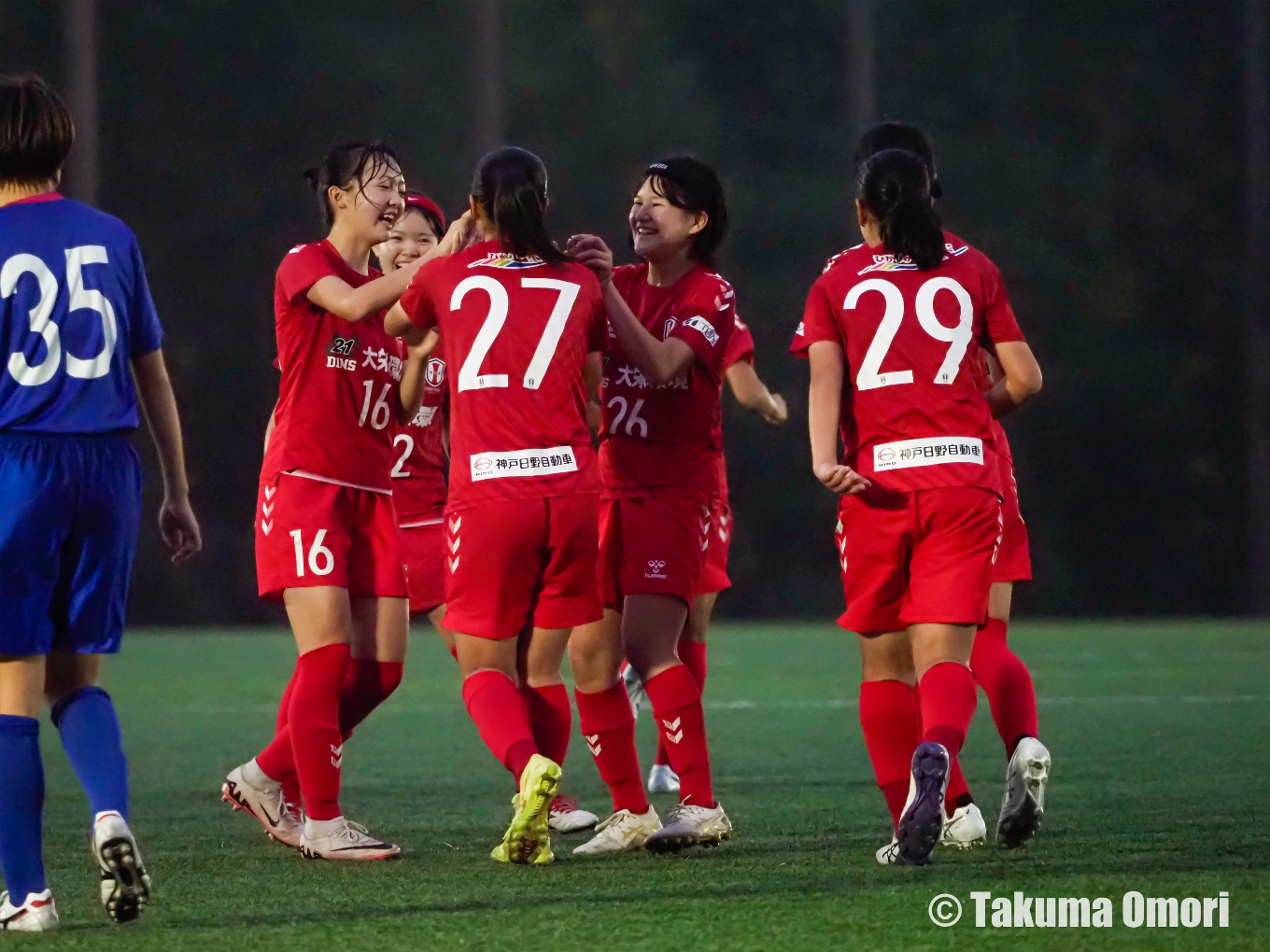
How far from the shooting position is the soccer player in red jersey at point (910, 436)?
3949mm

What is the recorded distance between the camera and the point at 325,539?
14.1 feet

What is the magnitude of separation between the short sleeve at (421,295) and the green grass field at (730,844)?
121 centimetres

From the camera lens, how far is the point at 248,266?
50.0ft

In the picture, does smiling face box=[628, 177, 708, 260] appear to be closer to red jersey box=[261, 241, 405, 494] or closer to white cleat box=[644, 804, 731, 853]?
red jersey box=[261, 241, 405, 494]

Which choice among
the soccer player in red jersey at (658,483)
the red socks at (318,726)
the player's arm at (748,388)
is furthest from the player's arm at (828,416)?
the player's arm at (748,388)

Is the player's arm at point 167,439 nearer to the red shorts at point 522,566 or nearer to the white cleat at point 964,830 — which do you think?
the red shorts at point 522,566

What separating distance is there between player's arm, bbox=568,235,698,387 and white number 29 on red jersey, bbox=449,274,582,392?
0.14 meters

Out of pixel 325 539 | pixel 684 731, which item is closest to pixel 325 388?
pixel 325 539

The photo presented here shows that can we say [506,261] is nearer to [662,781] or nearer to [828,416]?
[828,416]

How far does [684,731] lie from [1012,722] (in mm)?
759

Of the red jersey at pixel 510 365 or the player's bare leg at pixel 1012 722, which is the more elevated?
the red jersey at pixel 510 365

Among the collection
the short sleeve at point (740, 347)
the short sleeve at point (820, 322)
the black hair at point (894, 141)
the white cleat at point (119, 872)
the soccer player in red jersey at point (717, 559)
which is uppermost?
the black hair at point (894, 141)

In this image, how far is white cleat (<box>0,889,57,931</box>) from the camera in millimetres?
3268

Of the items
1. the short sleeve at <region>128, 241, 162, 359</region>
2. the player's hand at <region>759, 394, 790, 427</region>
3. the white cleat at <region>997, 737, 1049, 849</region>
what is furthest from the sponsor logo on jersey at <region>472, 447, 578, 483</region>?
the player's hand at <region>759, 394, 790, 427</region>
